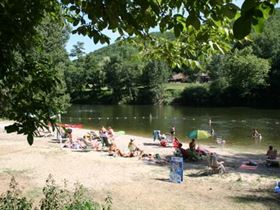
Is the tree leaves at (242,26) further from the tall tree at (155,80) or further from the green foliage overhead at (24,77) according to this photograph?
the tall tree at (155,80)

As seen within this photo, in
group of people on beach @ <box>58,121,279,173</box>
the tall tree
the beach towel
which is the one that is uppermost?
the tall tree

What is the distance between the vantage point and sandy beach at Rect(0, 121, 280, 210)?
519 inches

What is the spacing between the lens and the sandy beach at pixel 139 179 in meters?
13.2

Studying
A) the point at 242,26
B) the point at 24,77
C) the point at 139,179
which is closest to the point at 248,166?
the point at 139,179

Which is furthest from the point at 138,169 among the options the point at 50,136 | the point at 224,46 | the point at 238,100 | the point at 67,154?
the point at 238,100

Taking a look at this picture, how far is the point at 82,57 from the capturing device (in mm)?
111812

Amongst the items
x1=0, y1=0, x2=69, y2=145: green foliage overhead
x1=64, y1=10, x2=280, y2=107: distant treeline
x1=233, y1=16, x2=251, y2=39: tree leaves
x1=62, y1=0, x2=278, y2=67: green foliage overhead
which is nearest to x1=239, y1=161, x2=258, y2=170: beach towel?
x1=62, y1=0, x2=278, y2=67: green foliage overhead

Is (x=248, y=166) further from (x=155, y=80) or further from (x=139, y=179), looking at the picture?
(x=155, y=80)

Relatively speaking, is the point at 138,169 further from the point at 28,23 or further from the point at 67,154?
the point at 28,23

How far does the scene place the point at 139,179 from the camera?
1625cm

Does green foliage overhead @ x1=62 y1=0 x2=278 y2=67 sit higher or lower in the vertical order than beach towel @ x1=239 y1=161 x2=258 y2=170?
higher

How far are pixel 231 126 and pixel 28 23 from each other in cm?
3896

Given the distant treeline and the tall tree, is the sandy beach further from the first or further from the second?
the tall tree

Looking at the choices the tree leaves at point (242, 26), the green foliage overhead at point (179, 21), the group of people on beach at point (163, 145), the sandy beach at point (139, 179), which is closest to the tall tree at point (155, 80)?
the group of people on beach at point (163, 145)
